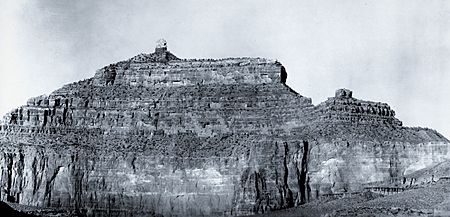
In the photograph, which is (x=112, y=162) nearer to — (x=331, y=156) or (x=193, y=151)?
(x=193, y=151)

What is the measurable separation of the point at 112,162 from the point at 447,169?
151 ft

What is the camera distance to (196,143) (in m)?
140

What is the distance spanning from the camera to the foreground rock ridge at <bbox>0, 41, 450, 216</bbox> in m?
128

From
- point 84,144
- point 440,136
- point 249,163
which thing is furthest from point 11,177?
point 440,136

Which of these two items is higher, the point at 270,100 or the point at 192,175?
the point at 270,100

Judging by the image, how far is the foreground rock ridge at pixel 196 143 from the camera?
128m

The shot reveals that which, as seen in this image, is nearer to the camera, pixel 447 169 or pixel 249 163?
pixel 447 169

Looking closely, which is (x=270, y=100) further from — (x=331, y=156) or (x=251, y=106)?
(x=331, y=156)

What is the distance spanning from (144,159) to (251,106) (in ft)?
53.3

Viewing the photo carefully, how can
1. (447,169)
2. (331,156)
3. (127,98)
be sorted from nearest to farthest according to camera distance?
(447,169) < (331,156) < (127,98)

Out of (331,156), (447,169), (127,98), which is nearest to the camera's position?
(447,169)

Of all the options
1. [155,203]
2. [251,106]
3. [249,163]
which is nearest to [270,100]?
[251,106]

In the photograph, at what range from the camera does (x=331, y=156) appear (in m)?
129

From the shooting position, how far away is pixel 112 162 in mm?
140125
